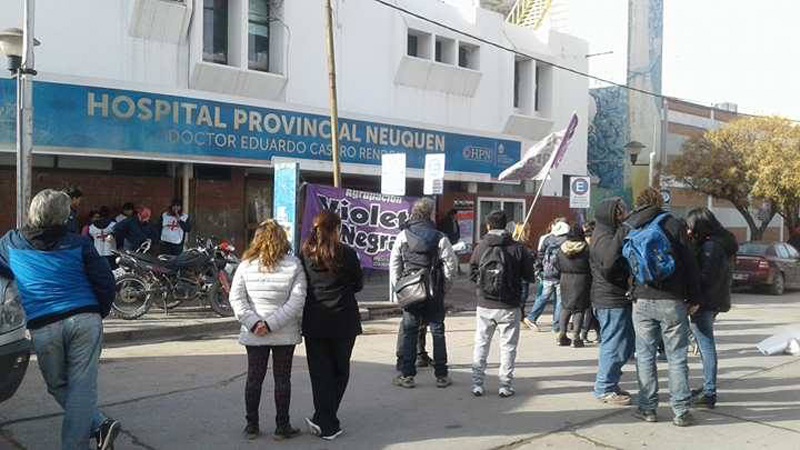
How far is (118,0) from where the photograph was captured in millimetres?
13430

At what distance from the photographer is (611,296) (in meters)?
6.36

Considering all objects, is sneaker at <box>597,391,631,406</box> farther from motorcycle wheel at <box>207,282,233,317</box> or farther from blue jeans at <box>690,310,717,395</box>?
motorcycle wheel at <box>207,282,233,317</box>

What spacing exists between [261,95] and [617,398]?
37.1 ft

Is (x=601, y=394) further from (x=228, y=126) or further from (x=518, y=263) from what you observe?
(x=228, y=126)

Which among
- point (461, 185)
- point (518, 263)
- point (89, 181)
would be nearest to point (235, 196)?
point (89, 181)

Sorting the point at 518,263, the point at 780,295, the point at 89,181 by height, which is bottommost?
the point at 780,295

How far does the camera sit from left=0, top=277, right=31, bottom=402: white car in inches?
179

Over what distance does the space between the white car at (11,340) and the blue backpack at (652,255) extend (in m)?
4.44

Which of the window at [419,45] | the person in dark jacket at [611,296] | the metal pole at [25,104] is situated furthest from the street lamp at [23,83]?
the window at [419,45]

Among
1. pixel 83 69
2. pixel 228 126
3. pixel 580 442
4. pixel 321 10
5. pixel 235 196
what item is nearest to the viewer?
pixel 580 442

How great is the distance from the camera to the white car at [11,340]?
454 centimetres

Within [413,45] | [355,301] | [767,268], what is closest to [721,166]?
[767,268]

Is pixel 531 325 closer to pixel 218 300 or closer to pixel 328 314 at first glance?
pixel 218 300

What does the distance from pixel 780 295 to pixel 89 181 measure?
54.3 ft
